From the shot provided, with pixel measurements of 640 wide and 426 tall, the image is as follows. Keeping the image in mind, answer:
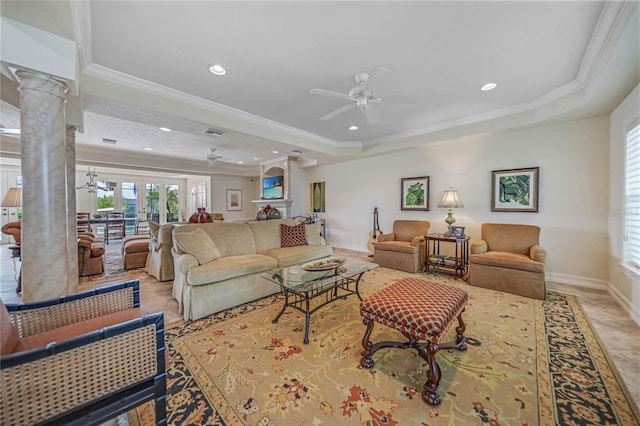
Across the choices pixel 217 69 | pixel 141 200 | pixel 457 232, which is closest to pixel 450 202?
pixel 457 232

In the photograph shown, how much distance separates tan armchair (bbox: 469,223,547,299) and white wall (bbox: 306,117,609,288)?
0.37 m

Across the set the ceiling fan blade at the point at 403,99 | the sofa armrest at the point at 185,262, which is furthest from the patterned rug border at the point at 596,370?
the sofa armrest at the point at 185,262

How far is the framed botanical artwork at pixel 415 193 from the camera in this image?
4977 mm

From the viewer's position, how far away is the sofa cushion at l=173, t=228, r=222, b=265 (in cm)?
286

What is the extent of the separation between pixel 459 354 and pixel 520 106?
3544 millimetres

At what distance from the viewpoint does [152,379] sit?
4.00ft

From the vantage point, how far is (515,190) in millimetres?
3961

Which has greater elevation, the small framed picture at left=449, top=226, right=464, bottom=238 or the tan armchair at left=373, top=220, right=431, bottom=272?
the small framed picture at left=449, top=226, right=464, bottom=238

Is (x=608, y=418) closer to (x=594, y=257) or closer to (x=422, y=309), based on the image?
→ (x=422, y=309)

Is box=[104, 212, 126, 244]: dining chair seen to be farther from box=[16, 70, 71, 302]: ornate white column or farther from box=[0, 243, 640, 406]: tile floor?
box=[16, 70, 71, 302]: ornate white column

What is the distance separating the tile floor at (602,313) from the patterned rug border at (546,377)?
0.05 meters

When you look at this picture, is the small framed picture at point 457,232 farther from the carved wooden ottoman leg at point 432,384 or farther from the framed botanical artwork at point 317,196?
the framed botanical artwork at point 317,196

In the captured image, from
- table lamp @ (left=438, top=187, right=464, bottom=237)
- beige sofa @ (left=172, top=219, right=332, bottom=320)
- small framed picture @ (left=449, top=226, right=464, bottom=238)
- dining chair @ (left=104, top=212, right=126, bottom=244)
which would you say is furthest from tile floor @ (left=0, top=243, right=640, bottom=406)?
dining chair @ (left=104, top=212, right=126, bottom=244)

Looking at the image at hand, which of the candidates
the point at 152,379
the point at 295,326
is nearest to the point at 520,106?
the point at 295,326
